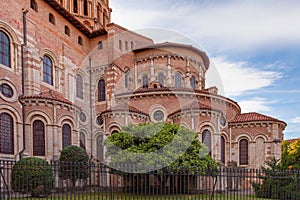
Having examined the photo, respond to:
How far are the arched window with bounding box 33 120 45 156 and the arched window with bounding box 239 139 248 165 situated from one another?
16.9m

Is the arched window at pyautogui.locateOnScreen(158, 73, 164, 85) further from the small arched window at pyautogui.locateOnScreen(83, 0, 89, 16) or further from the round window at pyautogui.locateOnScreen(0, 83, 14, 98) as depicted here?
the small arched window at pyautogui.locateOnScreen(83, 0, 89, 16)

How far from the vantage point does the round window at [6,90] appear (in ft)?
60.5

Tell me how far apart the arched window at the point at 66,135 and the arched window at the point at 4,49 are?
6.06 metres

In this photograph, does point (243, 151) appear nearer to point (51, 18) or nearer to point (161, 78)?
point (161, 78)

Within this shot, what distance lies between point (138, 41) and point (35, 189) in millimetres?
22797

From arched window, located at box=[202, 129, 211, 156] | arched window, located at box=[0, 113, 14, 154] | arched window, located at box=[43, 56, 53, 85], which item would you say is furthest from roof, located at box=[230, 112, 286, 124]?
arched window, located at box=[0, 113, 14, 154]

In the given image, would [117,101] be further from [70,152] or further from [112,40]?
[70,152]

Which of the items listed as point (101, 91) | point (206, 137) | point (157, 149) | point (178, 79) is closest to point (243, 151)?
point (206, 137)

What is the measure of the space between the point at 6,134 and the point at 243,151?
63.7 ft

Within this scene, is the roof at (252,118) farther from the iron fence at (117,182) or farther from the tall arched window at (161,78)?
the iron fence at (117,182)

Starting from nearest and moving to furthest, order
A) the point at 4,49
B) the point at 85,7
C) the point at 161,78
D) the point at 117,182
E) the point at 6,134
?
the point at 117,182, the point at 6,134, the point at 4,49, the point at 161,78, the point at 85,7

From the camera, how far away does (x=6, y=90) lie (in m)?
18.7

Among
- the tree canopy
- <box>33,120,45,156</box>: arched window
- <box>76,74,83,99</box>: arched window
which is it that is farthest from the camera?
<box>76,74,83,99</box>: arched window

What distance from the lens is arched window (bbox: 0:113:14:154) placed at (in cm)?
1808
